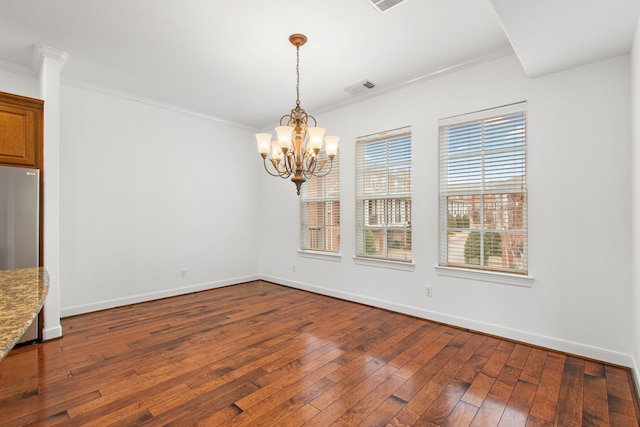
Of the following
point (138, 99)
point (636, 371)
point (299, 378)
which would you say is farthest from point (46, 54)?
point (636, 371)

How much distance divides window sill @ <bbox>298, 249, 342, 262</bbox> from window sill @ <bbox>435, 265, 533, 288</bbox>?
59.5 inches

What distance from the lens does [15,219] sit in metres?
2.97

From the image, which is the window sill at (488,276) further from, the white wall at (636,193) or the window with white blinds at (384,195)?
the white wall at (636,193)

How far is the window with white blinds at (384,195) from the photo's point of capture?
13.1 ft

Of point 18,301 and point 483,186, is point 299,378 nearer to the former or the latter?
point 18,301

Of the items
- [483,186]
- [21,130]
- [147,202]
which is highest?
[21,130]

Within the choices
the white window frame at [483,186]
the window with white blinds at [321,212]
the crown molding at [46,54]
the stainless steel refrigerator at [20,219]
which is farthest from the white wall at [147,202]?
the white window frame at [483,186]

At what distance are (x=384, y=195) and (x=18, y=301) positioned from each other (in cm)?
360

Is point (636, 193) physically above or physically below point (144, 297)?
above

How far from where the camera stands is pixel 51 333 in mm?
3133

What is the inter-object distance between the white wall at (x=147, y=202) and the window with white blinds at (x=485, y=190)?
11.5 feet

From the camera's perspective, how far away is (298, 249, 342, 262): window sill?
467 centimetres

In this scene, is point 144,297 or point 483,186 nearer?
point 483,186

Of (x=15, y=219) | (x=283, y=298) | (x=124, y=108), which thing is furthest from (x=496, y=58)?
(x=15, y=219)
